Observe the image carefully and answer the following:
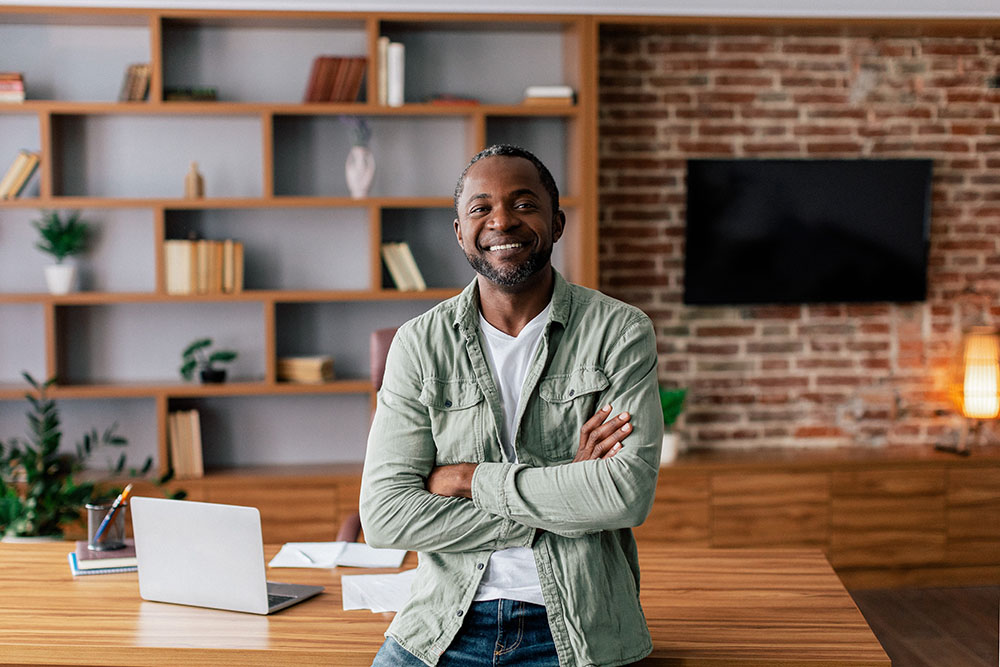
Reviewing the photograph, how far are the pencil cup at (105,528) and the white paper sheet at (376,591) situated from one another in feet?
1.80

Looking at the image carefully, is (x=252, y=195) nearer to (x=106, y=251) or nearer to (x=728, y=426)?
(x=106, y=251)

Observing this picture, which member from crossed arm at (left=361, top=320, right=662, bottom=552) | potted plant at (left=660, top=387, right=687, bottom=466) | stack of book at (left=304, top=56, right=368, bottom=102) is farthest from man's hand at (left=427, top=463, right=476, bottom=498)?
stack of book at (left=304, top=56, right=368, bottom=102)

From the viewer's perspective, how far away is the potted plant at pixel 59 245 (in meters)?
3.93

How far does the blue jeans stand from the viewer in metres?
1.60

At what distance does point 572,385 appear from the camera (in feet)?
5.58

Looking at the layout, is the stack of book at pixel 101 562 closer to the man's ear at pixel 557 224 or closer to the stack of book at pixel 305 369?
the man's ear at pixel 557 224

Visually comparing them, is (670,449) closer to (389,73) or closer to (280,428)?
(280,428)

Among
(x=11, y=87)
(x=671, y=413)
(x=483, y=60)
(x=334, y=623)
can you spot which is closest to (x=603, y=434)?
(x=334, y=623)

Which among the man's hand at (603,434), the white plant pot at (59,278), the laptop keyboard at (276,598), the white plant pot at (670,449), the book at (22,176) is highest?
the book at (22,176)

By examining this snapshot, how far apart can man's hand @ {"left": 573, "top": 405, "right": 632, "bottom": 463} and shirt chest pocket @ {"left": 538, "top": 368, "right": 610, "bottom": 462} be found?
0.03 m

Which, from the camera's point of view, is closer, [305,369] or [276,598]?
[276,598]

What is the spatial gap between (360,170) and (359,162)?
0.11 feet

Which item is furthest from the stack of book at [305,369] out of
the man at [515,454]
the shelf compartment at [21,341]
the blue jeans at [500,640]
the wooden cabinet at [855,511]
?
the blue jeans at [500,640]

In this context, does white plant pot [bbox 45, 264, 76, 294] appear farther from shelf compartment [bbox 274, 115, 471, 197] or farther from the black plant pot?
shelf compartment [bbox 274, 115, 471, 197]
